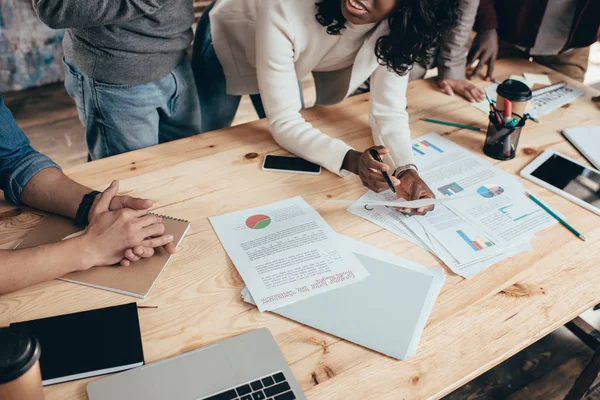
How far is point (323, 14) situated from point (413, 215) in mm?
536

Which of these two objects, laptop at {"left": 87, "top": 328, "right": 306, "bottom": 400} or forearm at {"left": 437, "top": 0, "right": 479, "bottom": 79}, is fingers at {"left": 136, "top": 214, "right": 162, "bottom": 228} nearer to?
laptop at {"left": 87, "top": 328, "right": 306, "bottom": 400}

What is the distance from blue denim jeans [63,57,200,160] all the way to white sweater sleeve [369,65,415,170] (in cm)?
54

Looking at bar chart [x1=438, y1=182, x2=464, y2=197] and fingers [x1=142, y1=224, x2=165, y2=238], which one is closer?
fingers [x1=142, y1=224, x2=165, y2=238]

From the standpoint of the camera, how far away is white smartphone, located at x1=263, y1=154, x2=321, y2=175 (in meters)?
1.27

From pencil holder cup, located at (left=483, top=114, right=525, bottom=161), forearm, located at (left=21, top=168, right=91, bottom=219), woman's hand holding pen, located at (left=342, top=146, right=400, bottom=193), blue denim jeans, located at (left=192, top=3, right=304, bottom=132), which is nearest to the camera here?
forearm, located at (left=21, top=168, right=91, bottom=219)

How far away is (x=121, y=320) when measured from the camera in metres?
0.87

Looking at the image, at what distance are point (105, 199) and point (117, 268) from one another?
0.17 metres

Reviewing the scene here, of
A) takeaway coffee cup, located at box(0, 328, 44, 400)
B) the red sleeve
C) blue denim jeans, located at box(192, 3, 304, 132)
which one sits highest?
takeaway coffee cup, located at box(0, 328, 44, 400)

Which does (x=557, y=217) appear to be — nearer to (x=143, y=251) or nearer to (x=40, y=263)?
(x=143, y=251)

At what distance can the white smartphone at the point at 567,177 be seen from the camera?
4.01 feet

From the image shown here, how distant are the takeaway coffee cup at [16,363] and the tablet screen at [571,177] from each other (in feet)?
3.78

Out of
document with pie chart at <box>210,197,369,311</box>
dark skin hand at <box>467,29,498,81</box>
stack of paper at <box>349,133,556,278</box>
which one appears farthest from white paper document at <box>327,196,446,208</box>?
dark skin hand at <box>467,29,498,81</box>

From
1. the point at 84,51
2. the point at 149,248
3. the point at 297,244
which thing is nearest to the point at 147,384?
the point at 149,248

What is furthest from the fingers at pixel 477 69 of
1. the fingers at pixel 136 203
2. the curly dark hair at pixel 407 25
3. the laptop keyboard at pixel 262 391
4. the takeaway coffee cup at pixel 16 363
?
the takeaway coffee cup at pixel 16 363
